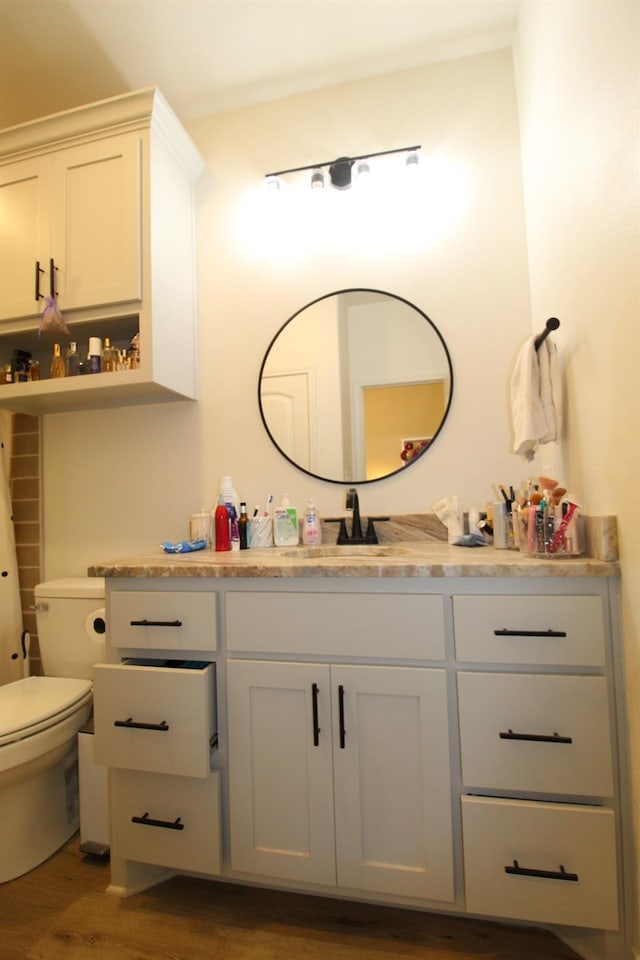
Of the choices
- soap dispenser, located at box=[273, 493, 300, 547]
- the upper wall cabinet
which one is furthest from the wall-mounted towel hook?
the upper wall cabinet

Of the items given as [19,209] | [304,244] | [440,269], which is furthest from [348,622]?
[19,209]

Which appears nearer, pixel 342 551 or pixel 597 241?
pixel 597 241

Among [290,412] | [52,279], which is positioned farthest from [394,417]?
[52,279]

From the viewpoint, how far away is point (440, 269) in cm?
158

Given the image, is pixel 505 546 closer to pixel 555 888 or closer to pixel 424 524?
pixel 424 524

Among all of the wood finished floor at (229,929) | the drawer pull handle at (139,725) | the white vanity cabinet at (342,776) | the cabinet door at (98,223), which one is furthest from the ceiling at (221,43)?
the wood finished floor at (229,929)

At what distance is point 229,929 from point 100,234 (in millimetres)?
2095

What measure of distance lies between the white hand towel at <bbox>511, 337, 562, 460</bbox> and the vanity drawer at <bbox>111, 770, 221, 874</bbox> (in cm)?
124

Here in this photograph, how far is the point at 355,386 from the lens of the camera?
1.60 m

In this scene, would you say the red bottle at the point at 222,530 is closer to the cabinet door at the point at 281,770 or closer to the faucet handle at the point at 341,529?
the faucet handle at the point at 341,529

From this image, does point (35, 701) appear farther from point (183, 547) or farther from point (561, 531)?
point (561, 531)

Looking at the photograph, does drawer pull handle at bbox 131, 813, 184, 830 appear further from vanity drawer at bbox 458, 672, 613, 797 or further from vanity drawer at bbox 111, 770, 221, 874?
vanity drawer at bbox 458, 672, 613, 797

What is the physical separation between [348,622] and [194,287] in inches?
58.3

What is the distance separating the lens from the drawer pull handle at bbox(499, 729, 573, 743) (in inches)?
35.7
